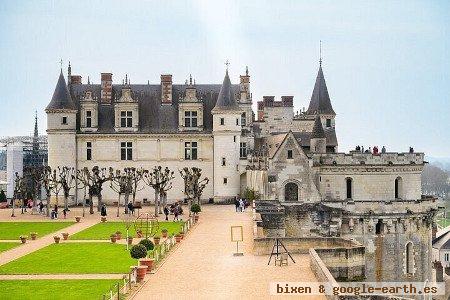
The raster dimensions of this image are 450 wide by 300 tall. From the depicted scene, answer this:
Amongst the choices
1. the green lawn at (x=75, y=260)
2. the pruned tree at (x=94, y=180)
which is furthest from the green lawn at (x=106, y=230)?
the pruned tree at (x=94, y=180)

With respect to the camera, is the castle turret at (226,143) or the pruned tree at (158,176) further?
the castle turret at (226,143)

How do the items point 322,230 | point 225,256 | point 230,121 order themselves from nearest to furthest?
point 225,256
point 322,230
point 230,121

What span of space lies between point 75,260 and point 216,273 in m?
7.67

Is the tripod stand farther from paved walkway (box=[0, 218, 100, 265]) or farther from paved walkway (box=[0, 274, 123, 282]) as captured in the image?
paved walkway (box=[0, 218, 100, 265])

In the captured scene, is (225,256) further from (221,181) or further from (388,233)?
(221,181)

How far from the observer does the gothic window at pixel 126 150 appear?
67.0 meters

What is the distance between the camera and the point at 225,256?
33406 millimetres

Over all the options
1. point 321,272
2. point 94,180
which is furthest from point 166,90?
point 321,272

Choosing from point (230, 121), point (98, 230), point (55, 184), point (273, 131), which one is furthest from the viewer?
point (273, 131)

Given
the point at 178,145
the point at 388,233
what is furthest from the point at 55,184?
the point at 388,233

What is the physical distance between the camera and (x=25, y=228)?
48.3m

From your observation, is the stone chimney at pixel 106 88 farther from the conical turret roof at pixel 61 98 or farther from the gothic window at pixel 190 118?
the gothic window at pixel 190 118

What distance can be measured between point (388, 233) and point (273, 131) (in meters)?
21.2

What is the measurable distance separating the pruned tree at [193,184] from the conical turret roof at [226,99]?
6250 millimetres
